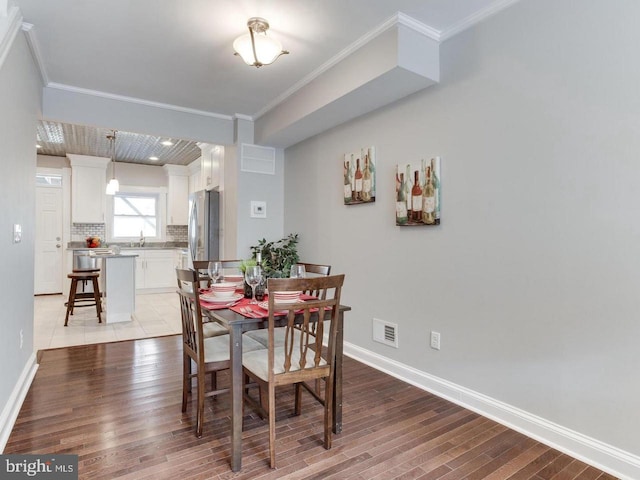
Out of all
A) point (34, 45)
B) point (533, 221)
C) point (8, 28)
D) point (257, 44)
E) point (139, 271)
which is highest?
point (34, 45)

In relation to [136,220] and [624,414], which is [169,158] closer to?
[136,220]

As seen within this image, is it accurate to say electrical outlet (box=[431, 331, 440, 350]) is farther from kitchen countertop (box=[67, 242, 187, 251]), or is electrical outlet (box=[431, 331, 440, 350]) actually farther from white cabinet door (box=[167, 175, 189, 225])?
white cabinet door (box=[167, 175, 189, 225])

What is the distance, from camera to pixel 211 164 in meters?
5.40

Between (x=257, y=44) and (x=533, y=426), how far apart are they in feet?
9.47

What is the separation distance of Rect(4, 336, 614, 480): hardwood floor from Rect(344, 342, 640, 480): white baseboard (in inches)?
2.4

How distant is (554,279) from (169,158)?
22.3 feet

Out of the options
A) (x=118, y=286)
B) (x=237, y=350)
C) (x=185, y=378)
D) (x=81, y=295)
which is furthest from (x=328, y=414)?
(x=81, y=295)

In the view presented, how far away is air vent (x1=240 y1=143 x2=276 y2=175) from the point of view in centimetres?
455

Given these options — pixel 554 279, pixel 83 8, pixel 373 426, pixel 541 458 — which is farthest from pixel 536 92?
pixel 83 8

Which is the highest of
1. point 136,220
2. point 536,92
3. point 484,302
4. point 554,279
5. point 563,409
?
point 536,92

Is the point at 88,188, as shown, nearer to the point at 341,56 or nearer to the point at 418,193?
the point at 341,56

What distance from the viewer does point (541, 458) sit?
1.99 m

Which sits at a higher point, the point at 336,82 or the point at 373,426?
the point at 336,82

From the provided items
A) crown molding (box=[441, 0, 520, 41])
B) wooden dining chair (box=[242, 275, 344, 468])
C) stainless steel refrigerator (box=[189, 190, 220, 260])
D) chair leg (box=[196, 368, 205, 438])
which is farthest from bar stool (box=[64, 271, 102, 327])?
crown molding (box=[441, 0, 520, 41])
